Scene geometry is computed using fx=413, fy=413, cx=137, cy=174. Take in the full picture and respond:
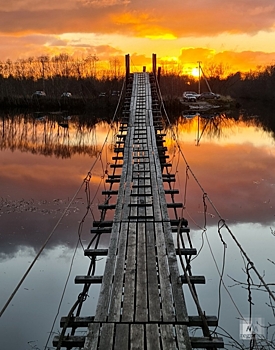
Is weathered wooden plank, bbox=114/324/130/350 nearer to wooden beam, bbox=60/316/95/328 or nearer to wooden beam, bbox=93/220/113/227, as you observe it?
wooden beam, bbox=60/316/95/328

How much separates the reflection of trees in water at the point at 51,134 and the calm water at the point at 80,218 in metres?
0.09

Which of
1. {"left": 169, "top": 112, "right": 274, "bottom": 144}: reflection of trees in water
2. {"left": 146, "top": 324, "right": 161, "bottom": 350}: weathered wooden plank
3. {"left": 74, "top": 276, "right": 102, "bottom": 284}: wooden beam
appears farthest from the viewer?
{"left": 169, "top": 112, "right": 274, "bottom": 144}: reflection of trees in water

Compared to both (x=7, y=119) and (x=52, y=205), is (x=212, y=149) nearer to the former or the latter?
(x=52, y=205)

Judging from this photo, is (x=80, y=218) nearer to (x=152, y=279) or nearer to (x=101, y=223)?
(x=101, y=223)

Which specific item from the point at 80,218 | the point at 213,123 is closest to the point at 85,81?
the point at 213,123

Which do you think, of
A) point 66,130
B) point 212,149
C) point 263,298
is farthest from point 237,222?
point 66,130

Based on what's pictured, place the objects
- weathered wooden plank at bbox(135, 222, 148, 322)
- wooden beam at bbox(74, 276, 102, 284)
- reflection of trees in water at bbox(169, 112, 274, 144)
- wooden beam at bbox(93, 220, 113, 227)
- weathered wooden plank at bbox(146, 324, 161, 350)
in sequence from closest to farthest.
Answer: weathered wooden plank at bbox(146, 324, 161, 350) < weathered wooden plank at bbox(135, 222, 148, 322) < wooden beam at bbox(74, 276, 102, 284) < wooden beam at bbox(93, 220, 113, 227) < reflection of trees in water at bbox(169, 112, 274, 144)

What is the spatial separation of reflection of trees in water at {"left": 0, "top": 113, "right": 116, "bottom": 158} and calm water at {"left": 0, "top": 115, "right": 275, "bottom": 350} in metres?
0.09

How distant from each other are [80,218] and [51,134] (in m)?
13.0

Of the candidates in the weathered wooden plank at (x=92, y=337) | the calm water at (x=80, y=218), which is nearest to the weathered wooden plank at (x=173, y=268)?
the weathered wooden plank at (x=92, y=337)

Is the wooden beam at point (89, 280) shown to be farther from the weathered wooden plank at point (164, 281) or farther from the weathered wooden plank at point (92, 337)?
the weathered wooden plank at point (92, 337)

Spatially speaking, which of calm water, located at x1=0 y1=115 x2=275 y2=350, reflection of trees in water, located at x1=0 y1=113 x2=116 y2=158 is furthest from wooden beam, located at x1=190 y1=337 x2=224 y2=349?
reflection of trees in water, located at x1=0 y1=113 x2=116 y2=158

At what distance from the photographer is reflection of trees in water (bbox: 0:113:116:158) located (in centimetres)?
1675

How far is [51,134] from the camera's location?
66.9ft
